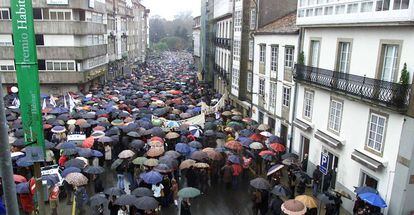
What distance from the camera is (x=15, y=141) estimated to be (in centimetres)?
2002

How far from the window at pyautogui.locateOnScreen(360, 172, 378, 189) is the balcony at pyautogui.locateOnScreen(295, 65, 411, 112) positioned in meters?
3.39

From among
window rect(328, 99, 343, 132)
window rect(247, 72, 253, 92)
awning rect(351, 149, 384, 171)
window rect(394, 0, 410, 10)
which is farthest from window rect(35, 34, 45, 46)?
window rect(394, 0, 410, 10)

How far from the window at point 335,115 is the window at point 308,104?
2.26 metres

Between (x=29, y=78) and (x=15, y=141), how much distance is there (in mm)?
9854

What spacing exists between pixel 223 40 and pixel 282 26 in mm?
16551

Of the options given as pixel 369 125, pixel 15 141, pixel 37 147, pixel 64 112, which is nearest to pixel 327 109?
pixel 369 125

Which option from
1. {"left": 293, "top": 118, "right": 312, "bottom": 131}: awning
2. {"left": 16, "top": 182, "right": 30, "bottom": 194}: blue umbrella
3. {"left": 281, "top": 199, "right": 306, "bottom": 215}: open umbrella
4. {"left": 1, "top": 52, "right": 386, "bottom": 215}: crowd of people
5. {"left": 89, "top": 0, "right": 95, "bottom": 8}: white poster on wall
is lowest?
{"left": 1, "top": 52, "right": 386, "bottom": 215}: crowd of people

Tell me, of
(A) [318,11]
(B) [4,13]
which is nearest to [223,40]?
(A) [318,11]

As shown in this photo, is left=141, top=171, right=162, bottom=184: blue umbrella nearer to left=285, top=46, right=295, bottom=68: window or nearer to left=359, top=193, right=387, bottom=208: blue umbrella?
left=359, top=193, right=387, bottom=208: blue umbrella

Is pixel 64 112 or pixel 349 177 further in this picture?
pixel 64 112

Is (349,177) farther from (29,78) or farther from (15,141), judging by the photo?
(15,141)

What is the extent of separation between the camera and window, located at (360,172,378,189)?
15.9 meters

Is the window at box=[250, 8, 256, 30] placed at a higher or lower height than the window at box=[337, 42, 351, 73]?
higher

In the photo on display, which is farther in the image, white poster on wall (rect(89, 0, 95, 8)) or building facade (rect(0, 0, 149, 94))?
white poster on wall (rect(89, 0, 95, 8))
